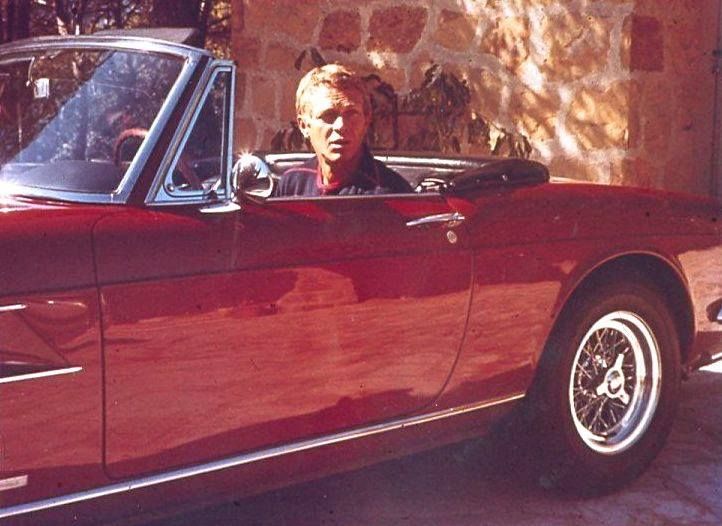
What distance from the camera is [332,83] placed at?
365 cm

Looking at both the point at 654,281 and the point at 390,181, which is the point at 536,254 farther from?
the point at 654,281

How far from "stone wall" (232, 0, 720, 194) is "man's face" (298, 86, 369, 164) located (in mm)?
3256

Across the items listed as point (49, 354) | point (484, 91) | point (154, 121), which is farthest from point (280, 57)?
point (49, 354)

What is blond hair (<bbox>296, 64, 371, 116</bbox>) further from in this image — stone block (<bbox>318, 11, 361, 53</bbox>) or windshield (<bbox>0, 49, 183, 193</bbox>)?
stone block (<bbox>318, 11, 361, 53</bbox>)

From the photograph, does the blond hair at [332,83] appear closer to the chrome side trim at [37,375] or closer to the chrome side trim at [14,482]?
the chrome side trim at [37,375]

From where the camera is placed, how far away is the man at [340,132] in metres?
3.64

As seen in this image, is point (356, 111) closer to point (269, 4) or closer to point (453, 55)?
point (453, 55)

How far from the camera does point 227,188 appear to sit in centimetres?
287

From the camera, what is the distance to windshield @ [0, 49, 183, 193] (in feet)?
9.35

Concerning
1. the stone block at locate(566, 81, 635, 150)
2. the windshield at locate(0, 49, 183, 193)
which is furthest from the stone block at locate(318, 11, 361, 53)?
the windshield at locate(0, 49, 183, 193)

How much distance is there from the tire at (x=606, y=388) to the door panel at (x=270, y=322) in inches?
20.6

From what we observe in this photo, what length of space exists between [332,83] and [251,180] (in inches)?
32.7

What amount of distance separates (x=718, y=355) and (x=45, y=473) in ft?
8.81

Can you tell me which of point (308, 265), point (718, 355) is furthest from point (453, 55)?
point (308, 265)
